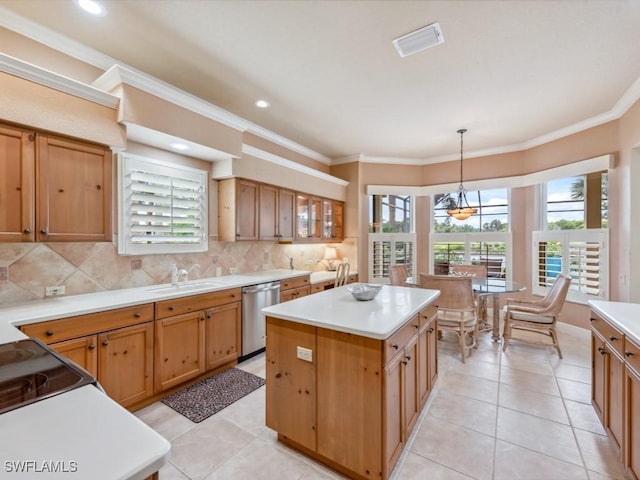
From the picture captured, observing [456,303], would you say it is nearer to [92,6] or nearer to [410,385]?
[410,385]

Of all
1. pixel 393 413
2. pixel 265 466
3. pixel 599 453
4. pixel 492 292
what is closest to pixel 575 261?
pixel 492 292

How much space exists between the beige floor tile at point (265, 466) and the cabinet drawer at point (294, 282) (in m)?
1.96

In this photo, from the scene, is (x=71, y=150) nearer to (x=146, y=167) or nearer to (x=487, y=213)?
(x=146, y=167)

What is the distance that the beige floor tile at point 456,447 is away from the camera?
1.84 m

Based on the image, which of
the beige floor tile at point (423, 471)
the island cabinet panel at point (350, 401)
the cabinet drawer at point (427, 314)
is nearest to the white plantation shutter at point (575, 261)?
the cabinet drawer at point (427, 314)

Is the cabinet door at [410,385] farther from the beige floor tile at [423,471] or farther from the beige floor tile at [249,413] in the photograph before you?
the beige floor tile at [249,413]

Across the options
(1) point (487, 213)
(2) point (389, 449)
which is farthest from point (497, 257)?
(2) point (389, 449)

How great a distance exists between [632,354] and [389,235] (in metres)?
4.22

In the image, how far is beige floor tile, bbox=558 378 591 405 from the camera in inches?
103

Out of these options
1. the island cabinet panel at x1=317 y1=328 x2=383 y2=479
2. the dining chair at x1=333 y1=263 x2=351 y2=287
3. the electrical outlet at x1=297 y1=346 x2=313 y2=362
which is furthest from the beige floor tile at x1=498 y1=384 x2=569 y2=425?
the dining chair at x1=333 y1=263 x2=351 y2=287

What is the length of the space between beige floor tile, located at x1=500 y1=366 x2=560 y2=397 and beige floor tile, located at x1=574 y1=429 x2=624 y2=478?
2.02 ft

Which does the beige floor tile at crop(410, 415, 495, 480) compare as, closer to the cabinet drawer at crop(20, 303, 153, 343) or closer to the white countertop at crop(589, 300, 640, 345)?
the white countertop at crop(589, 300, 640, 345)

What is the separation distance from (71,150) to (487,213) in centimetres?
583

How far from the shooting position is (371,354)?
1615 mm
